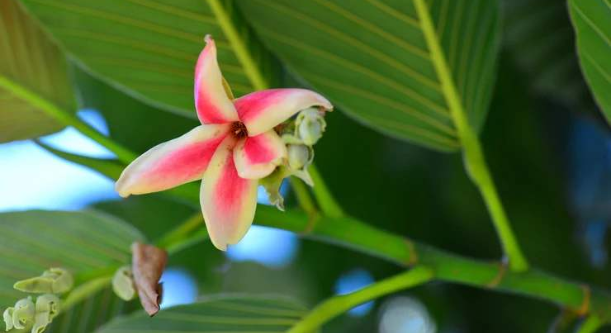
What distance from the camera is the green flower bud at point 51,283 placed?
2.04ft

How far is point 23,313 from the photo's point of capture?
0.60 m

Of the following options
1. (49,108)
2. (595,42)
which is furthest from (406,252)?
(49,108)

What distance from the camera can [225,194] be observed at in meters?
0.53

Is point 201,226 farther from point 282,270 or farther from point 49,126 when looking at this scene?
point 282,270

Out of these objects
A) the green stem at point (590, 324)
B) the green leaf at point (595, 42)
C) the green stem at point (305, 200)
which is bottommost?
the green stem at point (590, 324)

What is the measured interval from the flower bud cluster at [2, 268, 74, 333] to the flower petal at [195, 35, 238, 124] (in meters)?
0.18

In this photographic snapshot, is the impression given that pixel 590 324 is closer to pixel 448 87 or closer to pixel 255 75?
pixel 448 87

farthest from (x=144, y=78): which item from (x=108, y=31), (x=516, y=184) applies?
(x=516, y=184)

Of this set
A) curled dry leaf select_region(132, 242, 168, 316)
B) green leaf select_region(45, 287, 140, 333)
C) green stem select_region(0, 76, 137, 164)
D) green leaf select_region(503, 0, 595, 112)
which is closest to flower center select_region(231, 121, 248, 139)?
curled dry leaf select_region(132, 242, 168, 316)

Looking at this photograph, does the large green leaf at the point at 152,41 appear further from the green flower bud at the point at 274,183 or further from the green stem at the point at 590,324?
the green stem at the point at 590,324

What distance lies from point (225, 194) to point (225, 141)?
31 millimetres

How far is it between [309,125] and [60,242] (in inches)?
14.0

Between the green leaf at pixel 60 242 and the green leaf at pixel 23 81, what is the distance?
7 centimetres

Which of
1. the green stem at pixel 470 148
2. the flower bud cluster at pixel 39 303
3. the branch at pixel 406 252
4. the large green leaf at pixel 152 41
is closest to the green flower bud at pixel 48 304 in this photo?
the flower bud cluster at pixel 39 303
